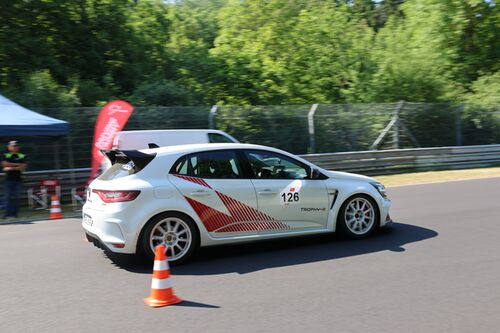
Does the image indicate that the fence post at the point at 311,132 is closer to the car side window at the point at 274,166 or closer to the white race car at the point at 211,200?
the white race car at the point at 211,200

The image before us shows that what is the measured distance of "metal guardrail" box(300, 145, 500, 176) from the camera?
1683 cm

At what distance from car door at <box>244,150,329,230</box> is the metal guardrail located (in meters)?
9.13

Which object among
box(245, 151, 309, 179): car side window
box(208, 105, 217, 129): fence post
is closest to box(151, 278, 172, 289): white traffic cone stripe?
Result: box(245, 151, 309, 179): car side window

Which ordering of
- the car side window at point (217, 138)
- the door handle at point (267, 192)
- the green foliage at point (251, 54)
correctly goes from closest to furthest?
the door handle at point (267, 192), the car side window at point (217, 138), the green foliage at point (251, 54)

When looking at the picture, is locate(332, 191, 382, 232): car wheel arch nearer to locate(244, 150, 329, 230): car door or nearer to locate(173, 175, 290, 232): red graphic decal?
locate(244, 150, 329, 230): car door

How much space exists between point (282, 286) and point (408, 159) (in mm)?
13552

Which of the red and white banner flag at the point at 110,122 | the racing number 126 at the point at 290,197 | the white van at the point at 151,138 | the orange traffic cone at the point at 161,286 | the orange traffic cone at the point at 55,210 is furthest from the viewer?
the red and white banner flag at the point at 110,122

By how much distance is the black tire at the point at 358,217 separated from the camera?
7.40 m

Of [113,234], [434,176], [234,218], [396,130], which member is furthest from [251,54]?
[113,234]

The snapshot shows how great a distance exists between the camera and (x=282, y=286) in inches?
216

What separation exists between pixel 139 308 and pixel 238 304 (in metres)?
0.97

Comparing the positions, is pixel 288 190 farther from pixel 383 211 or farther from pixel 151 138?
pixel 151 138

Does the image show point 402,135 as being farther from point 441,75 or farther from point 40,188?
point 40,188

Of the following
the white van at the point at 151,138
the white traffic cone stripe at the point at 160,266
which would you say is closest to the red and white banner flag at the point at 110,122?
the white van at the point at 151,138
